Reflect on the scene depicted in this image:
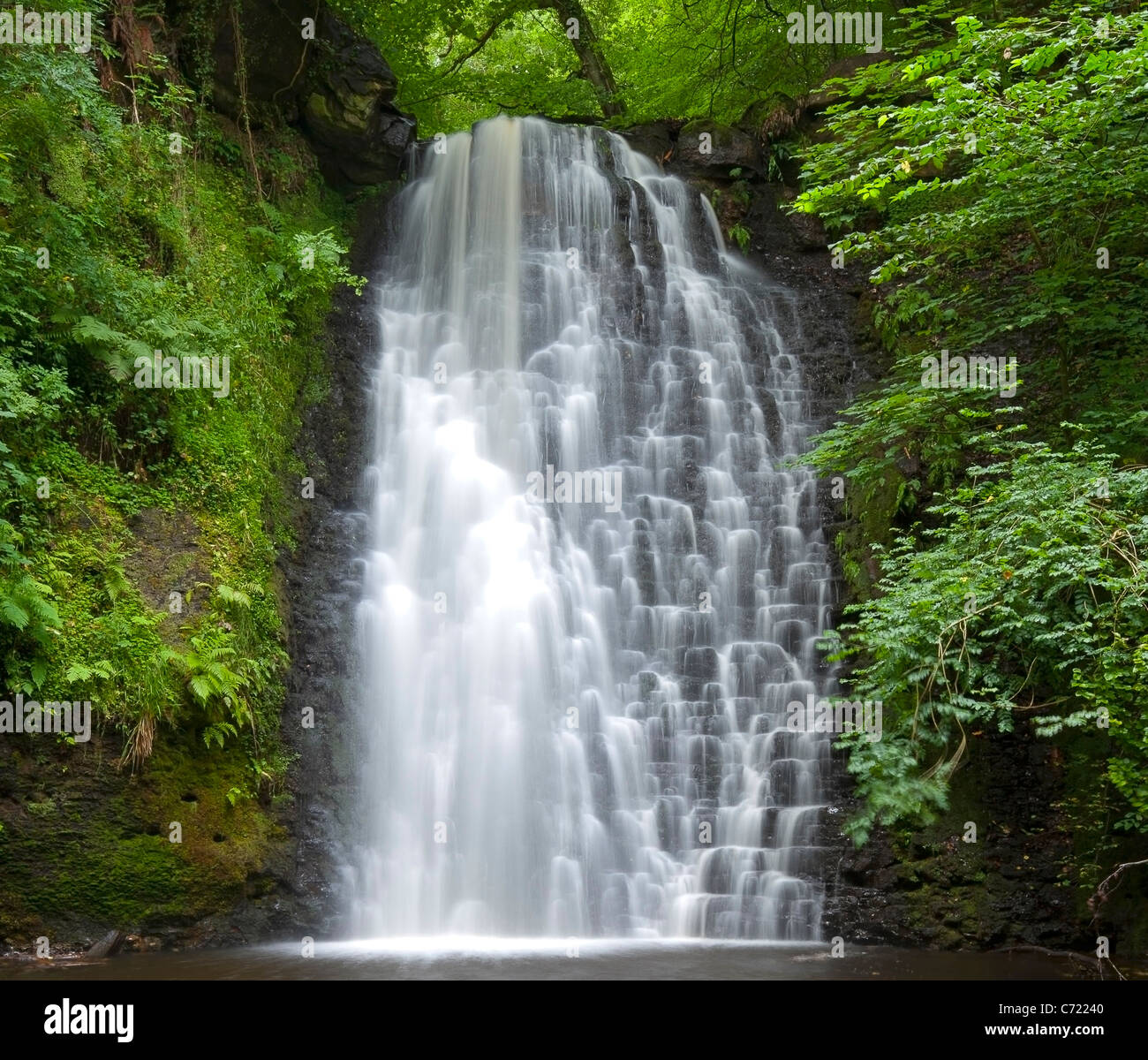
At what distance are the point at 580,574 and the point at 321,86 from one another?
887 centimetres

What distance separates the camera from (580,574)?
1161 centimetres

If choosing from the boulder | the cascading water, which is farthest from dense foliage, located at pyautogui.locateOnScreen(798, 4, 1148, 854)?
the boulder

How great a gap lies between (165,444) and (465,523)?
11.0 feet

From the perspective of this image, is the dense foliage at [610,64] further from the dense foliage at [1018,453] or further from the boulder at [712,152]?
the dense foliage at [1018,453]

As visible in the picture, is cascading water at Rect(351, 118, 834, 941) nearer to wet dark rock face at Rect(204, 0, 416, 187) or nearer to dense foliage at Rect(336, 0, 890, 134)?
wet dark rock face at Rect(204, 0, 416, 187)

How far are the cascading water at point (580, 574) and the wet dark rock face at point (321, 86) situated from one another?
85 cm

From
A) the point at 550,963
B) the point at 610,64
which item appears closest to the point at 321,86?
the point at 610,64

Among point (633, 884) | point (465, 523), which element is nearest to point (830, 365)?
point (465, 523)

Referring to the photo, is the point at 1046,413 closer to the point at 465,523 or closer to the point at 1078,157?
the point at 1078,157

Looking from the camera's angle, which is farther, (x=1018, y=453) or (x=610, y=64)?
(x=610, y=64)

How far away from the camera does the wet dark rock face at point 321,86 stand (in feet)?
46.7

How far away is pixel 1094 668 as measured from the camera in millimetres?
8102

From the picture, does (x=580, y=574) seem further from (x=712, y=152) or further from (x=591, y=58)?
(x=591, y=58)

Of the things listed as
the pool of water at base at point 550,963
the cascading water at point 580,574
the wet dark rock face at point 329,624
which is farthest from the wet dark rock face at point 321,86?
the pool of water at base at point 550,963
